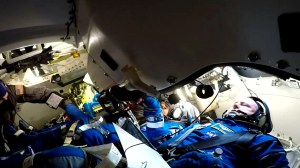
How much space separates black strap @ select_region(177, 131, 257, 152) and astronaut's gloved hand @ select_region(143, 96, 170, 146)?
0.47 metres

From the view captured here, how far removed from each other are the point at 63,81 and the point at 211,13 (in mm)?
3414

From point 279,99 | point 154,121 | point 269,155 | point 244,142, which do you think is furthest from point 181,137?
point 279,99

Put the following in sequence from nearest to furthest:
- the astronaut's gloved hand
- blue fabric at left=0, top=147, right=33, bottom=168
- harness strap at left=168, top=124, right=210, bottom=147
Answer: blue fabric at left=0, top=147, right=33, bottom=168
harness strap at left=168, top=124, right=210, bottom=147
the astronaut's gloved hand

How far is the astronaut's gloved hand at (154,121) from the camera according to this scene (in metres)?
3.46

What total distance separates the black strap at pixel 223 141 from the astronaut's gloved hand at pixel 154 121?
1.54 ft

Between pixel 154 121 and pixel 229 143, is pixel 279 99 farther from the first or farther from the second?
pixel 154 121

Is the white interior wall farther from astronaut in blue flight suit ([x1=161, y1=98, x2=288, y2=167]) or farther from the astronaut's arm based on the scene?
the astronaut's arm

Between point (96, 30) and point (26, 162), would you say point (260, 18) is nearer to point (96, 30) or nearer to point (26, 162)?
point (96, 30)

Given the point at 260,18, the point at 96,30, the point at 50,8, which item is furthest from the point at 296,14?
the point at 50,8

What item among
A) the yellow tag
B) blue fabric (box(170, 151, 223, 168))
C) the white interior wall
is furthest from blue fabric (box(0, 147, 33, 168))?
the white interior wall

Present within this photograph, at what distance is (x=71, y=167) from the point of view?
5.27 feet

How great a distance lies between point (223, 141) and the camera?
301 cm

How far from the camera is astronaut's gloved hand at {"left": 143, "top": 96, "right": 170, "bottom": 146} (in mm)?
3457

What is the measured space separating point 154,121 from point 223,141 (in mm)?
926
